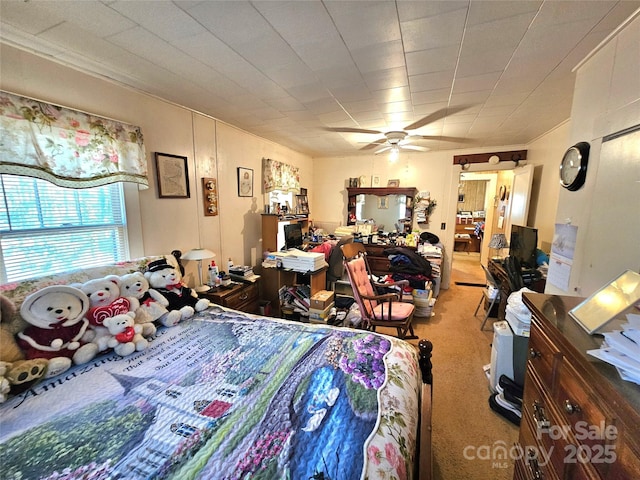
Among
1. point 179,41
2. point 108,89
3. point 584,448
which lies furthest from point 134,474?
point 108,89

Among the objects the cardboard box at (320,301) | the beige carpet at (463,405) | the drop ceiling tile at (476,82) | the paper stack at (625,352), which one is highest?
the drop ceiling tile at (476,82)

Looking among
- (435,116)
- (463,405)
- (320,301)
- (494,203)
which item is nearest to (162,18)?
(435,116)

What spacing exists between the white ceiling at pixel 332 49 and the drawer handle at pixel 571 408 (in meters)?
1.66

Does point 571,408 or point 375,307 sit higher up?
point 571,408

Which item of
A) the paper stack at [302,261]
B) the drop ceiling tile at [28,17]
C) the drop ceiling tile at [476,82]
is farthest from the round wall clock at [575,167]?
the drop ceiling tile at [28,17]

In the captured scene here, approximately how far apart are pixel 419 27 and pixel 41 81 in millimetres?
2333

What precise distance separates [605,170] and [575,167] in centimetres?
30

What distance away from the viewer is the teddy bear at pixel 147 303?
69.6 inches

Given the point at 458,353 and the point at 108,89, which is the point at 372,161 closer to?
the point at 458,353

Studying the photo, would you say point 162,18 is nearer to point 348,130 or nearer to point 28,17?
point 28,17

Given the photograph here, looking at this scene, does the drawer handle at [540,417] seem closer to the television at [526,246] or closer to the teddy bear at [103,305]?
the teddy bear at [103,305]

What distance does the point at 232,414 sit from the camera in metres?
1.04

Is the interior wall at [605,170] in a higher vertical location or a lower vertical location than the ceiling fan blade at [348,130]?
lower

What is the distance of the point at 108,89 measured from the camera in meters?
1.95
